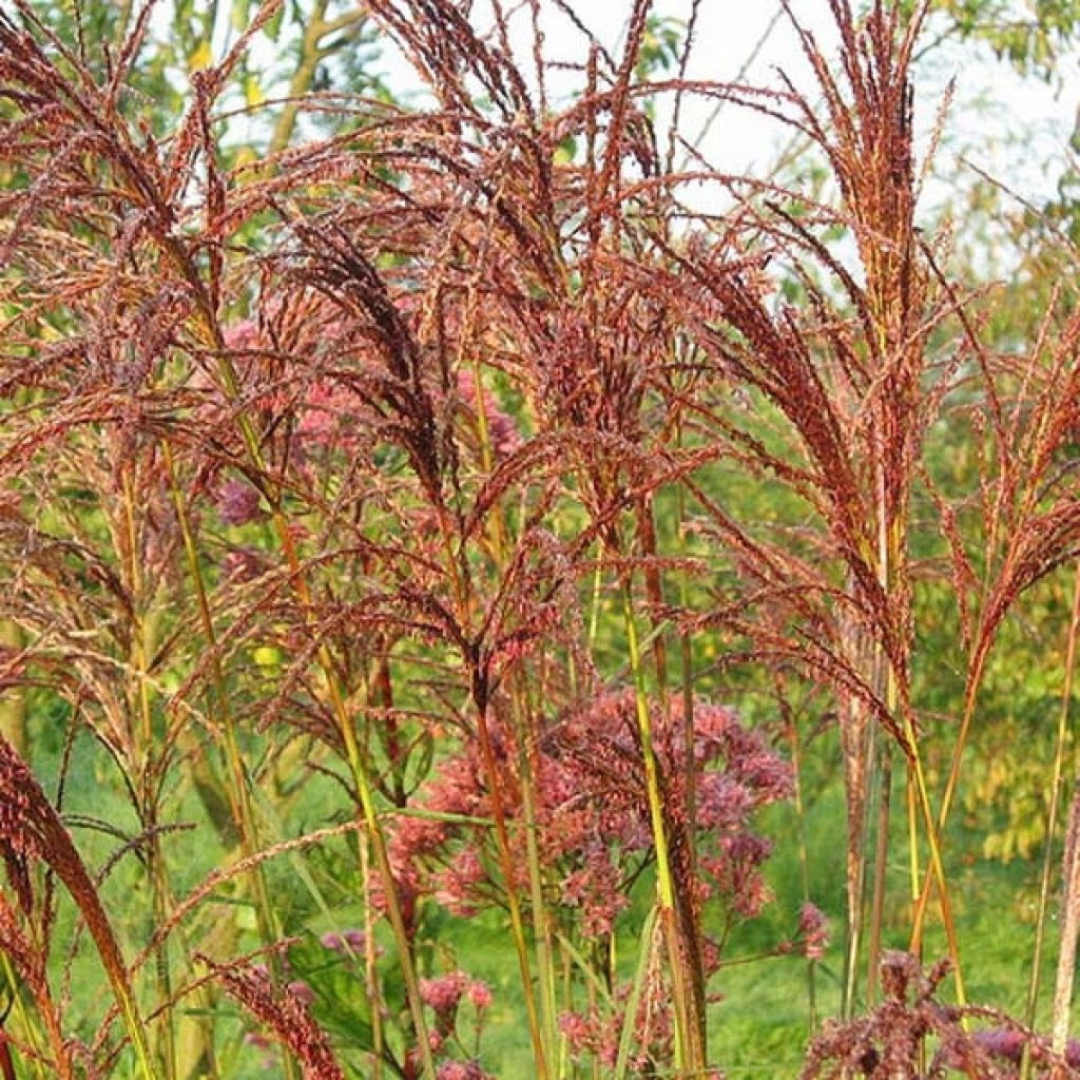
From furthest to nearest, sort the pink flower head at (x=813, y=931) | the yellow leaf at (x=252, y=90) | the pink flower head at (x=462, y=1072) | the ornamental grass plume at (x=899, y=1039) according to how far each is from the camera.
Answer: the yellow leaf at (x=252, y=90) < the pink flower head at (x=813, y=931) < the pink flower head at (x=462, y=1072) < the ornamental grass plume at (x=899, y=1039)

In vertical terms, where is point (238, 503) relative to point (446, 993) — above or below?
above

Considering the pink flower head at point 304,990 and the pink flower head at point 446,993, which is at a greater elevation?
the pink flower head at point 304,990

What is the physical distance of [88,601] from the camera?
2.58 meters

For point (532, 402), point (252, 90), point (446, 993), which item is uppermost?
point (252, 90)

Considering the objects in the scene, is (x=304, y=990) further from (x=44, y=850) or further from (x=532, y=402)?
(x=44, y=850)

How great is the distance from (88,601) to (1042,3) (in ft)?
19.5

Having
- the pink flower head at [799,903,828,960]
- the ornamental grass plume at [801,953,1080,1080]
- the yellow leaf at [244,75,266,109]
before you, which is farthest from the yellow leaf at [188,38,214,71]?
the ornamental grass plume at [801,953,1080,1080]

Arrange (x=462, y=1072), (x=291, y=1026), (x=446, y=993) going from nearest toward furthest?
(x=291, y=1026), (x=462, y=1072), (x=446, y=993)

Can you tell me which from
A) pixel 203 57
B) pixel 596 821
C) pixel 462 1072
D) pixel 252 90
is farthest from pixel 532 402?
pixel 252 90

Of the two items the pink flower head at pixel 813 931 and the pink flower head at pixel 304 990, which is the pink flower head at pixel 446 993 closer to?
the pink flower head at pixel 304 990

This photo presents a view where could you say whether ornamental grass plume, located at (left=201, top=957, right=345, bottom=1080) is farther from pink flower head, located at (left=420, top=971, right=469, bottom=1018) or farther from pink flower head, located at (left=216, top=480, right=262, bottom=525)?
pink flower head, located at (left=216, top=480, right=262, bottom=525)

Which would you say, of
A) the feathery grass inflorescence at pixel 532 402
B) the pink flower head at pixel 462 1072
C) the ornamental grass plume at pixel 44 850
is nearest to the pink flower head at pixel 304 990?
the pink flower head at pixel 462 1072

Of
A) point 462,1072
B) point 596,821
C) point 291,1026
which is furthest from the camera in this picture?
point 462,1072

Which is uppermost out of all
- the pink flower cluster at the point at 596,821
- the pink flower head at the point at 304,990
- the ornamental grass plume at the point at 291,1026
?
the ornamental grass plume at the point at 291,1026
